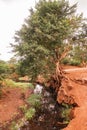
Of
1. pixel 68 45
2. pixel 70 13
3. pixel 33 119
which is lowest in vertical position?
pixel 33 119

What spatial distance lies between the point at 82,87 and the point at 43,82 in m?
13.5

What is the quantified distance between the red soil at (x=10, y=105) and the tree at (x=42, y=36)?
2.80 m

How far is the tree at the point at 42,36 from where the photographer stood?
74.0ft

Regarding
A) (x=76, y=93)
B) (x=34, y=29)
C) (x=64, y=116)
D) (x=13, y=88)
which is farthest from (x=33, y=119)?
(x=34, y=29)

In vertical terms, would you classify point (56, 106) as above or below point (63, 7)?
below

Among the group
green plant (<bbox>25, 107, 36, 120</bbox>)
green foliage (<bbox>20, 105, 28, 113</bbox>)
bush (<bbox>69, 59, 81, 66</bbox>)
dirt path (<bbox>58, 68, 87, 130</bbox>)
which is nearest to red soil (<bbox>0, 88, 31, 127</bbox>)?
green foliage (<bbox>20, 105, 28, 113</bbox>)

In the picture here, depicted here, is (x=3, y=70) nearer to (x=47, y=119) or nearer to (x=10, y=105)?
(x=10, y=105)

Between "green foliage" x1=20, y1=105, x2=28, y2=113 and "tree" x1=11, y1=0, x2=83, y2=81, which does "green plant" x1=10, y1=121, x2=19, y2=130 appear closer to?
"green foliage" x1=20, y1=105, x2=28, y2=113

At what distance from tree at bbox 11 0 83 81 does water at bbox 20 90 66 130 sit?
166 inches

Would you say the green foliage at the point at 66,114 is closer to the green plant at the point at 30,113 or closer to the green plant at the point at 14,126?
the green plant at the point at 30,113

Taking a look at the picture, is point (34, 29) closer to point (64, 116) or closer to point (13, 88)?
point (13, 88)

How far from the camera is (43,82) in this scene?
104 ft

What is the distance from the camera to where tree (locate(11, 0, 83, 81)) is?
22.5 meters

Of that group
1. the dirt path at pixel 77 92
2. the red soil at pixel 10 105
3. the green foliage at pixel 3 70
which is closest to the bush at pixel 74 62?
the red soil at pixel 10 105
